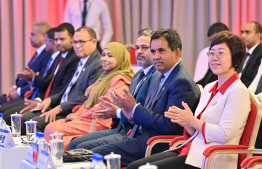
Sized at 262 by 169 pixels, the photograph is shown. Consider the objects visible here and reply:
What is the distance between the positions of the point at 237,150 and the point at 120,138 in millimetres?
1171

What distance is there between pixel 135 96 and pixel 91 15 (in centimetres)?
401

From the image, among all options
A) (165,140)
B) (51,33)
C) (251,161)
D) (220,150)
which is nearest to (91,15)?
(51,33)

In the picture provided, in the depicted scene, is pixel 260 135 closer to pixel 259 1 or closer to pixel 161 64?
pixel 161 64

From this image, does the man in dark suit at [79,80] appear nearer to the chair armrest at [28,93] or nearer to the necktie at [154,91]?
the chair armrest at [28,93]

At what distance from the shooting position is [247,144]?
8.76ft

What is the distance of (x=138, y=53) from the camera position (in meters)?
3.77

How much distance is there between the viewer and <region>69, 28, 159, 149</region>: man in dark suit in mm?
3568

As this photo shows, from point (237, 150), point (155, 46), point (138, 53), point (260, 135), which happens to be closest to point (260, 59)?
point (260, 135)

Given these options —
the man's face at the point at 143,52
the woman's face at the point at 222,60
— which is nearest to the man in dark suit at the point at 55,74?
the man's face at the point at 143,52

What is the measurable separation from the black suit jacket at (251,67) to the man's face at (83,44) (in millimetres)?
1778

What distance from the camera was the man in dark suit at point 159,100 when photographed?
10.0 ft

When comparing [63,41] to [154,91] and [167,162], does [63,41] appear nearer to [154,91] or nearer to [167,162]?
[154,91]

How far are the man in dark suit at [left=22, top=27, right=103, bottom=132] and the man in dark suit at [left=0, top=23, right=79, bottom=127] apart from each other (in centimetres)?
29

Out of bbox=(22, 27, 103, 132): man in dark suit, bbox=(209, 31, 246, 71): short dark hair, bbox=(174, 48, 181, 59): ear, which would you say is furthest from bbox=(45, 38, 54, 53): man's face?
bbox=(209, 31, 246, 71): short dark hair
